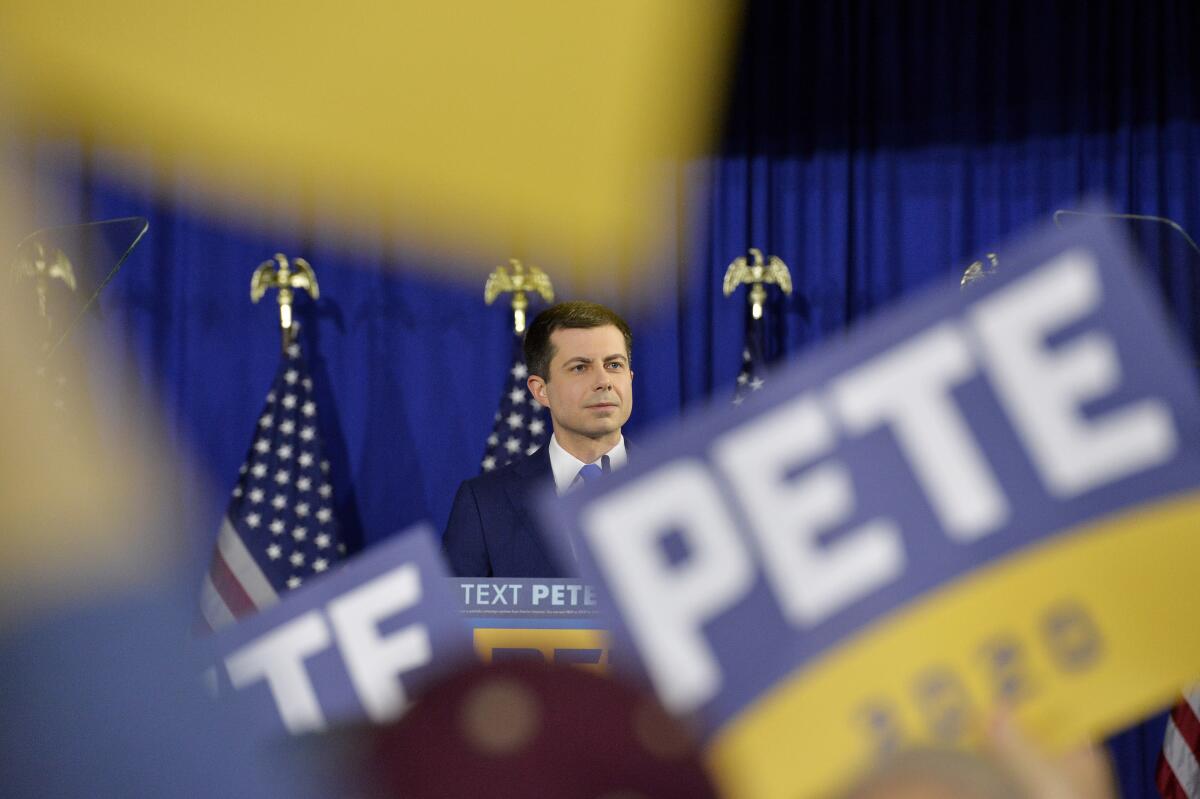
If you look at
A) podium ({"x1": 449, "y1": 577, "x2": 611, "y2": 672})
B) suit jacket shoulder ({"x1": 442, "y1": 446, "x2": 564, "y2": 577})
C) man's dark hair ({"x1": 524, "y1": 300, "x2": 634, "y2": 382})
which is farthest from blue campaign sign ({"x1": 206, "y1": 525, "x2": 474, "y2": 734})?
man's dark hair ({"x1": 524, "y1": 300, "x2": 634, "y2": 382})

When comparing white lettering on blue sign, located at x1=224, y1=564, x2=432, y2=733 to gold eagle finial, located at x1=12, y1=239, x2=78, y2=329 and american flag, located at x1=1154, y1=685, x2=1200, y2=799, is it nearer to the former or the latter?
american flag, located at x1=1154, y1=685, x2=1200, y2=799

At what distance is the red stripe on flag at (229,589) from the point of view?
3.93 metres

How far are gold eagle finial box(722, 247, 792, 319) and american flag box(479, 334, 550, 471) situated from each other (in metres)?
0.70

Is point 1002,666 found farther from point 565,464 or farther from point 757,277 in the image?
point 757,277

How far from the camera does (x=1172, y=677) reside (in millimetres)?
627

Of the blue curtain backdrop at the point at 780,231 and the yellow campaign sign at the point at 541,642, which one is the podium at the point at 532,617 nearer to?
the yellow campaign sign at the point at 541,642

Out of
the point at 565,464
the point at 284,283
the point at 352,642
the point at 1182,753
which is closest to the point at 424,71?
the point at 352,642

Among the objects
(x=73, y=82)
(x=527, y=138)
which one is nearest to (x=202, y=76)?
(x=527, y=138)

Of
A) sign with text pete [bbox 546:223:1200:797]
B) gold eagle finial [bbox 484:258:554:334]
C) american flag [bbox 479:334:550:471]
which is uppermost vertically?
gold eagle finial [bbox 484:258:554:334]

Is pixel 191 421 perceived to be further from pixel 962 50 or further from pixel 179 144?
pixel 962 50

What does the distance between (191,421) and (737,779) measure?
14.0 ft

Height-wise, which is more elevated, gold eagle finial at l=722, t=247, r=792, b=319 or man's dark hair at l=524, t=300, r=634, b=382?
gold eagle finial at l=722, t=247, r=792, b=319

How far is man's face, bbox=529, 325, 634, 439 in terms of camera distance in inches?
119

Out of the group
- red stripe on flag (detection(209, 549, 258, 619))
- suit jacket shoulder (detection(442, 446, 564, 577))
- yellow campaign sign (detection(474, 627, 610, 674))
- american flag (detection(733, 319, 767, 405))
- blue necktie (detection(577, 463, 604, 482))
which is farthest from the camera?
american flag (detection(733, 319, 767, 405))
